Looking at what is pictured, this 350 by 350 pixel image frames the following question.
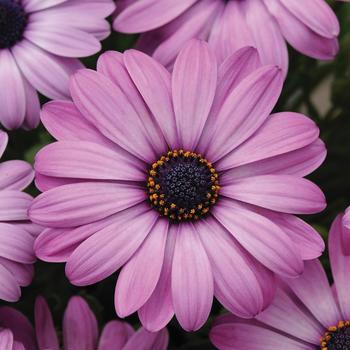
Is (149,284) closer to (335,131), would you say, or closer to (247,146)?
(247,146)

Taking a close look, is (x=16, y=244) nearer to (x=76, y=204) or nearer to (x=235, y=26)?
(x=76, y=204)

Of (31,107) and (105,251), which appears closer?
(105,251)

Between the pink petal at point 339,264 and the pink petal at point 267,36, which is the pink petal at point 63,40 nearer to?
the pink petal at point 267,36

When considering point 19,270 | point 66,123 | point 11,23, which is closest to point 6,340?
point 19,270

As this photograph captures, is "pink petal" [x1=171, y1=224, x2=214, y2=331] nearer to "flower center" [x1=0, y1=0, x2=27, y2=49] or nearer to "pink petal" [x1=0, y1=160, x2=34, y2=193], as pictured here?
"pink petal" [x1=0, y1=160, x2=34, y2=193]

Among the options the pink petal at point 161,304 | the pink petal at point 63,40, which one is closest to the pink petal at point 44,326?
the pink petal at point 161,304

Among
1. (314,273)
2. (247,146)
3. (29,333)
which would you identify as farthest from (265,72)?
(29,333)

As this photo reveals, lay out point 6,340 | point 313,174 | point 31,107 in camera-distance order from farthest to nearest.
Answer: point 313,174 < point 31,107 < point 6,340
